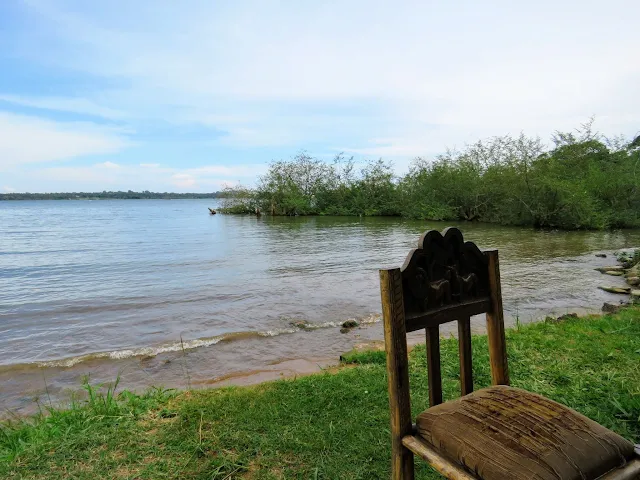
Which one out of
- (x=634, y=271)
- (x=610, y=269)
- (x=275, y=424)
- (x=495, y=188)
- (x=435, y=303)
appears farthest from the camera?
(x=495, y=188)

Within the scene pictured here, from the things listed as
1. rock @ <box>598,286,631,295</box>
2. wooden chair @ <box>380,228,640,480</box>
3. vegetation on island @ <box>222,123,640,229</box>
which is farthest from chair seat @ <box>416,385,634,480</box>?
vegetation on island @ <box>222,123,640,229</box>

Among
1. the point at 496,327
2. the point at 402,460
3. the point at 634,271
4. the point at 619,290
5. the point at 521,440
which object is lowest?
the point at 619,290

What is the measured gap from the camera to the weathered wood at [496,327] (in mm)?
1973

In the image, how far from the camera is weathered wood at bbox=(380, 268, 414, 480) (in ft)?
5.27

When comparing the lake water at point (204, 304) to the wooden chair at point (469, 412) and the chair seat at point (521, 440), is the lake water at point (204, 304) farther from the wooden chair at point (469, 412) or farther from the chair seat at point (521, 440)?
the chair seat at point (521, 440)

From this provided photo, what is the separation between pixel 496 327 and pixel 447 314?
14.3 inches

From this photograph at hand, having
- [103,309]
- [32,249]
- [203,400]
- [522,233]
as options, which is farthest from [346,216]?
[203,400]

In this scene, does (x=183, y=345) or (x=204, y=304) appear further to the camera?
(x=204, y=304)

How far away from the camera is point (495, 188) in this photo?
27266 mm

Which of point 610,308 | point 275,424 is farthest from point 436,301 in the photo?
point 610,308

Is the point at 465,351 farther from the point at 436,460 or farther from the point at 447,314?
the point at 436,460

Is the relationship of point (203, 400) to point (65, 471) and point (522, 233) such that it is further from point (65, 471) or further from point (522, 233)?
point (522, 233)

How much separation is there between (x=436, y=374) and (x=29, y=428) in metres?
3.29

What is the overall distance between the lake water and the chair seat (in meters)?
3.94
